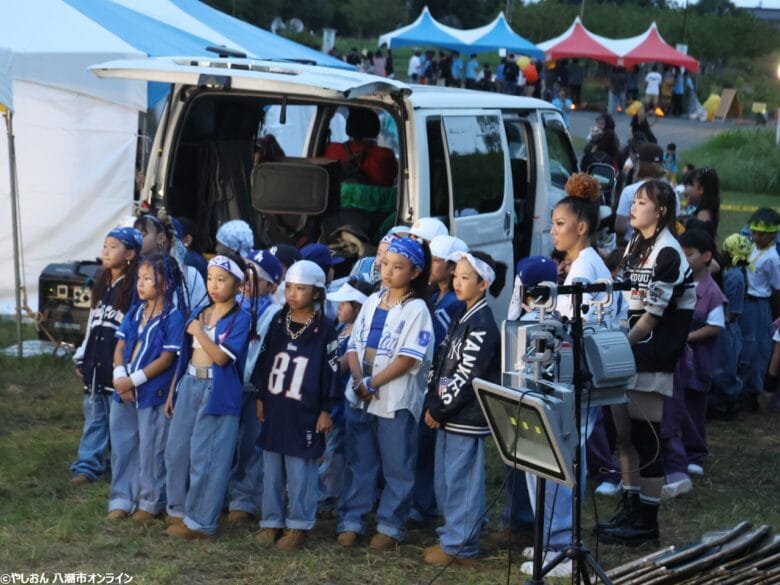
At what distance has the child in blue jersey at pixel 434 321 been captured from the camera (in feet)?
21.9

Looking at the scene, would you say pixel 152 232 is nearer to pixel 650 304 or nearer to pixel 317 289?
pixel 317 289

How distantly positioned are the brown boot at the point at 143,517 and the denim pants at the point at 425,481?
1.32 metres

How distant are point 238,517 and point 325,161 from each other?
2.92 metres

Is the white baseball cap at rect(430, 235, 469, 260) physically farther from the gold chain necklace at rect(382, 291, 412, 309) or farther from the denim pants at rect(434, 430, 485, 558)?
the denim pants at rect(434, 430, 485, 558)

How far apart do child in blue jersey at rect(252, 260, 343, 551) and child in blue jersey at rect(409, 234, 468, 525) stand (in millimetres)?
594

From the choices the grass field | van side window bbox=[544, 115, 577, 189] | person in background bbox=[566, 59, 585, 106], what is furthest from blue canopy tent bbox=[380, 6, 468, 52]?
the grass field

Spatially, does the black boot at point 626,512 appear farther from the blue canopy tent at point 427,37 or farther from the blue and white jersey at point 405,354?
the blue canopy tent at point 427,37

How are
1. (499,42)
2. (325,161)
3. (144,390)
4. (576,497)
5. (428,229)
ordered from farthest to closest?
1. (499,42)
2. (325,161)
3. (428,229)
4. (144,390)
5. (576,497)

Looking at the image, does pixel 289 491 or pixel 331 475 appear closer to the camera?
pixel 289 491

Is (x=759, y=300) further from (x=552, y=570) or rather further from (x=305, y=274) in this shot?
(x=305, y=274)

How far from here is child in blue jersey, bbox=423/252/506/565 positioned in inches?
238

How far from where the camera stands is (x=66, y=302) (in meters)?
9.94

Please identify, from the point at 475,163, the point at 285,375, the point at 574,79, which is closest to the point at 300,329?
the point at 285,375

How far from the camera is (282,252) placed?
727 cm
